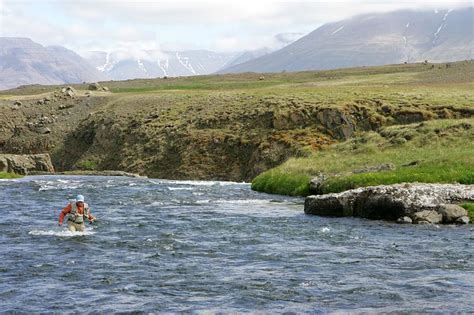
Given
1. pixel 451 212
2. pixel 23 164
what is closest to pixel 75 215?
pixel 451 212

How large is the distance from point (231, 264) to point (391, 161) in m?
28.9

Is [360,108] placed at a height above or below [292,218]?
above

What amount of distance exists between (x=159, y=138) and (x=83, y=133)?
1719cm

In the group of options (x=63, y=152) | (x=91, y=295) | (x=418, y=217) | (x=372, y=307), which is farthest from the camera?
(x=63, y=152)

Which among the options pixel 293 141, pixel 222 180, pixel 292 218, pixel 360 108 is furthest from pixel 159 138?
pixel 292 218

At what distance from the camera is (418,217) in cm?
3262

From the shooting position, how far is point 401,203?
1335 inches

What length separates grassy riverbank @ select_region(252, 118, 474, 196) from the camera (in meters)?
41.4

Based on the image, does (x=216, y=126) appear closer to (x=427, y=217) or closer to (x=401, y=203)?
(x=401, y=203)

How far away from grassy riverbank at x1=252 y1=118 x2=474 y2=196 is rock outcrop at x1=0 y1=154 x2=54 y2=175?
34090mm

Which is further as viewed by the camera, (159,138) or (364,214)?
(159,138)

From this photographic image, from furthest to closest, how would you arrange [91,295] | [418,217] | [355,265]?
[418,217] → [355,265] → [91,295]

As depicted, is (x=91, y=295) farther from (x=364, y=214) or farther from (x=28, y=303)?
(x=364, y=214)

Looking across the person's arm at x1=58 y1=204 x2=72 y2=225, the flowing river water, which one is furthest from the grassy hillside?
the person's arm at x1=58 y1=204 x2=72 y2=225
